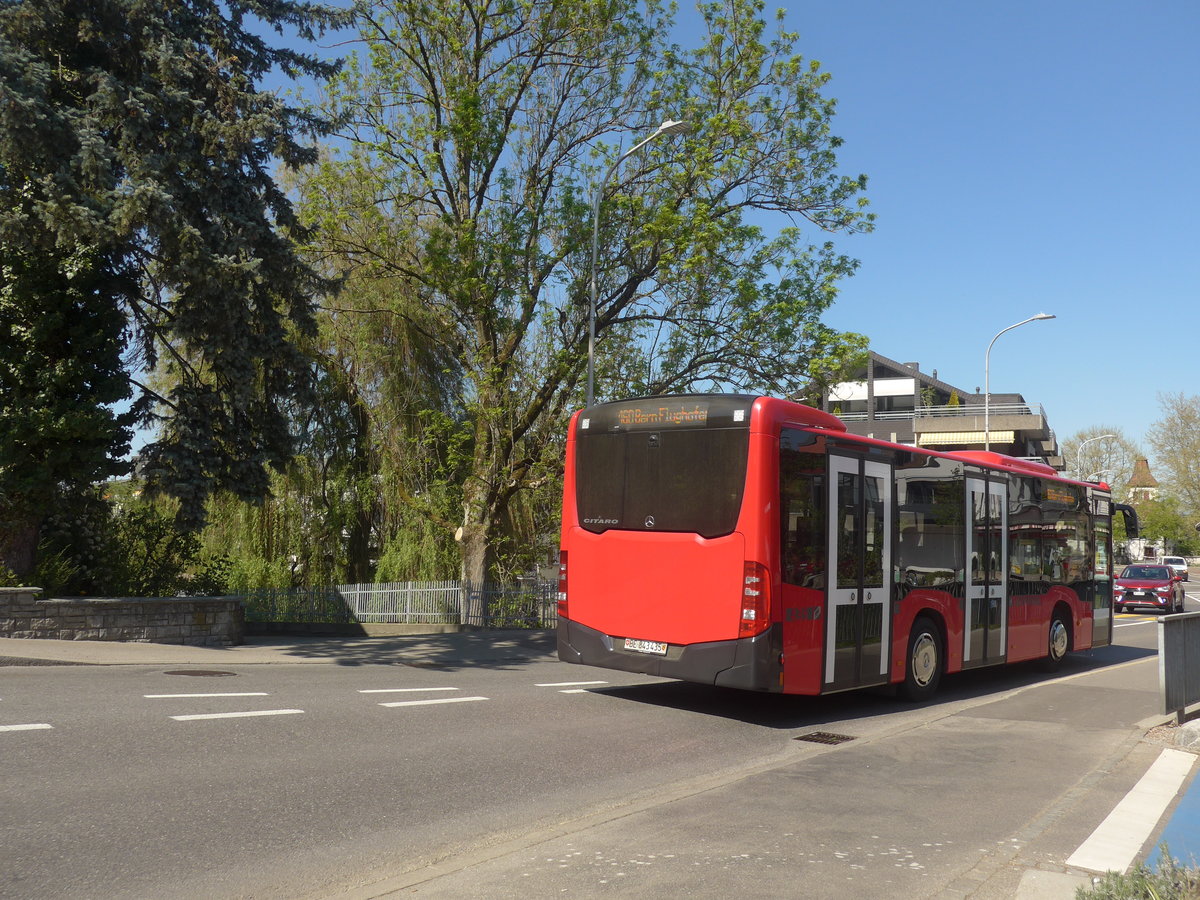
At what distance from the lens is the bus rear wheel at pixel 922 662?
11.6 m

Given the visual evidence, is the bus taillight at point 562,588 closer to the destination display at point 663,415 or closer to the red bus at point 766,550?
the red bus at point 766,550

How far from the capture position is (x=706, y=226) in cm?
1947

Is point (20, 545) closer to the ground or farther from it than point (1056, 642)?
farther from it

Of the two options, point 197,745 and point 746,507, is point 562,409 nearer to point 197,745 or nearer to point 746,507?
point 746,507

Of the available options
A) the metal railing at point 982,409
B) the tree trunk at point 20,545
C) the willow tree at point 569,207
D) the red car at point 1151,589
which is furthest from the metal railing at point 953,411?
the tree trunk at point 20,545

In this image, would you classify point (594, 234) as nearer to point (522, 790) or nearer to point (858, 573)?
point (858, 573)

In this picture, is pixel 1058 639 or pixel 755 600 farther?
pixel 1058 639

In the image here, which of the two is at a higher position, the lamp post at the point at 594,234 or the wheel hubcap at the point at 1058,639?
the lamp post at the point at 594,234

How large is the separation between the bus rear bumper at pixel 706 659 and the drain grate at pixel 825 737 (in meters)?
0.55

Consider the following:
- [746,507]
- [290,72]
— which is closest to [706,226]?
[290,72]

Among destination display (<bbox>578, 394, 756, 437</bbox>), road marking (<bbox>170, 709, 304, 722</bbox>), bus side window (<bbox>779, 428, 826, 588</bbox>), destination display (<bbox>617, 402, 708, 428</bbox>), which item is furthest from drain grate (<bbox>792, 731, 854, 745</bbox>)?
road marking (<bbox>170, 709, 304, 722</bbox>)

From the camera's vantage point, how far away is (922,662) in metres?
11.8

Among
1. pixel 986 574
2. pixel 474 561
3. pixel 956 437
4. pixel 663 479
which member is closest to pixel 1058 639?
pixel 986 574

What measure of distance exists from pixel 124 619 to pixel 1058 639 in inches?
550
